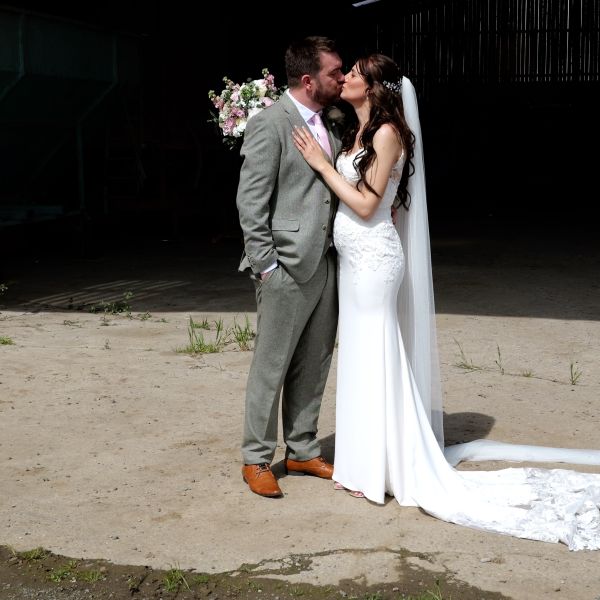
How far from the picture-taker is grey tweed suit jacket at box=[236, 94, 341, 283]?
4.42 m

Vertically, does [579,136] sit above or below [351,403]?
above

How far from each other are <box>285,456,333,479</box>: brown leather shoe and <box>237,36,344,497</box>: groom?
→ 204 mm

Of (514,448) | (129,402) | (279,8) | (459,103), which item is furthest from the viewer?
(459,103)

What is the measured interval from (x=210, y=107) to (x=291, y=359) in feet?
Result: 29.5

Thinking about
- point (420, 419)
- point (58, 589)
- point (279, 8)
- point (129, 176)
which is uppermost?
point (279, 8)

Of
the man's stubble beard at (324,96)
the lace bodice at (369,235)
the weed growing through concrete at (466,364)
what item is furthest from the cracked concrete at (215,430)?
the man's stubble beard at (324,96)

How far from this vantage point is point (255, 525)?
14.0 ft

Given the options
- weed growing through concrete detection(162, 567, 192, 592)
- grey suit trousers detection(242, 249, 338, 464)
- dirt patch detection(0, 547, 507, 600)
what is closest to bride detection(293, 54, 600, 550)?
grey suit trousers detection(242, 249, 338, 464)

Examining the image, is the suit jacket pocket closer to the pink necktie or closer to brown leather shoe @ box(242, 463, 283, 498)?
the pink necktie

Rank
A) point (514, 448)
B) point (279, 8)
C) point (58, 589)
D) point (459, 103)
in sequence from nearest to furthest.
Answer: point (58, 589) → point (514, 448) → point (279, 8) → point (459, 103)

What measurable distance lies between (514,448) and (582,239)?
7.87m

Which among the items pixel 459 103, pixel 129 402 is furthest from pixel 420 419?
A: pixel 459 103

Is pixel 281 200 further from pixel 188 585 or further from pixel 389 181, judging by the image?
pixel 188 585

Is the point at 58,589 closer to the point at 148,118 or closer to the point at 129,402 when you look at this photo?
the point at 129,402
